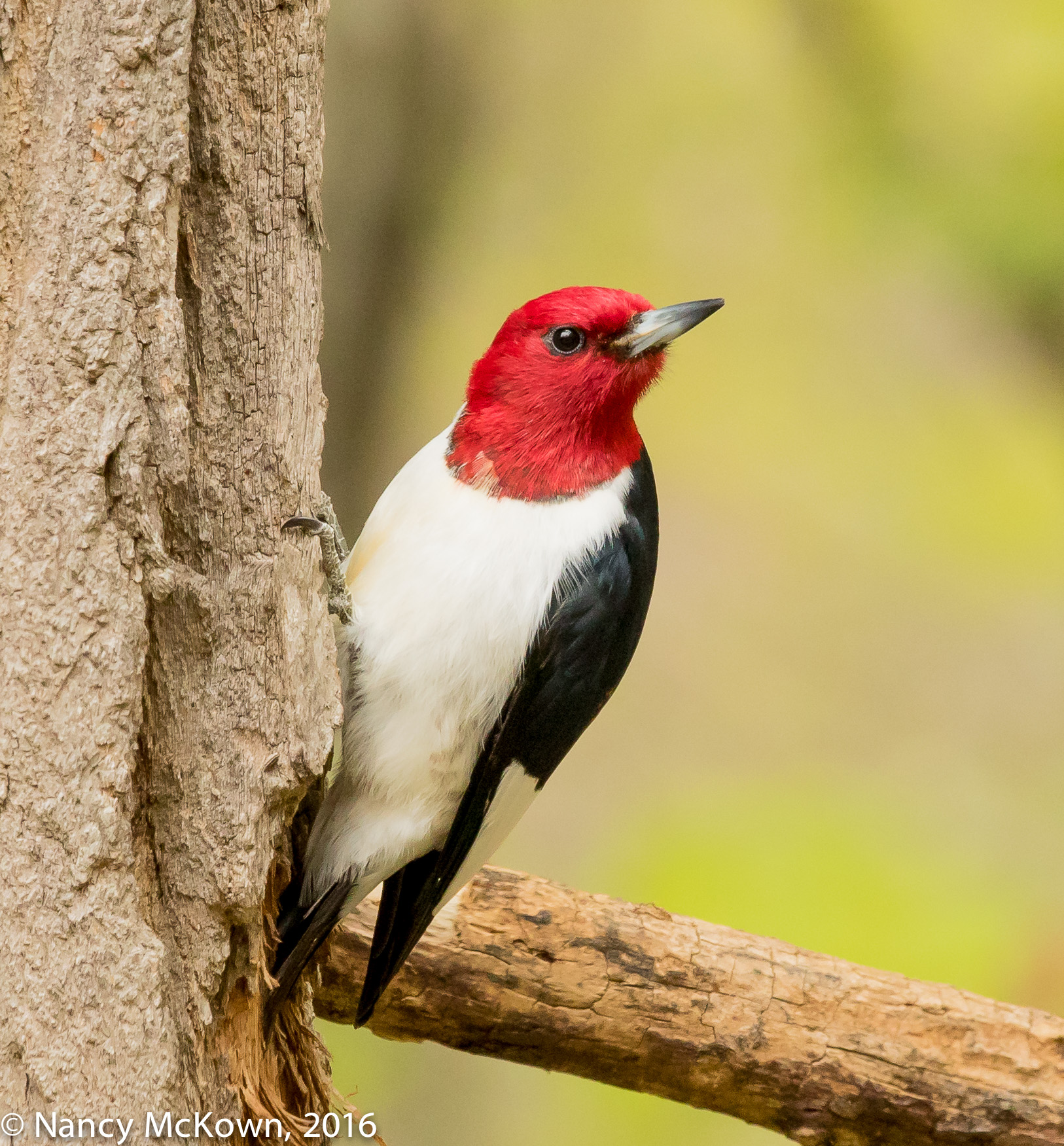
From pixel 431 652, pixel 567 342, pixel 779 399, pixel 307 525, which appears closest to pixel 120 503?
pixel 307 525

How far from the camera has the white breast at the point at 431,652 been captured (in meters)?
1.62

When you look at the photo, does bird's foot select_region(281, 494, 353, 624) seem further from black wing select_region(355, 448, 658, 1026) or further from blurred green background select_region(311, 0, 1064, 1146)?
blurred green background select_region(311, 0, 1064, 1146)

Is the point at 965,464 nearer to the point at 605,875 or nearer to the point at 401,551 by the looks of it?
the point at 605,875

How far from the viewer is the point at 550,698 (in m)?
1.66

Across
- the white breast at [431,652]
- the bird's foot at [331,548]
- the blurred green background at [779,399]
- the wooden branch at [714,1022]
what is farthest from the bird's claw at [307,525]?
the blurred green background at [779,399]

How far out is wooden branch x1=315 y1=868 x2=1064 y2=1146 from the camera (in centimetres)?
194

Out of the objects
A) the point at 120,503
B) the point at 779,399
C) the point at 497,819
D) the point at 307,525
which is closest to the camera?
the point at 120,503

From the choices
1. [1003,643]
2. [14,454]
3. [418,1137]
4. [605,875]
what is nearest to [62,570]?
[14,454]

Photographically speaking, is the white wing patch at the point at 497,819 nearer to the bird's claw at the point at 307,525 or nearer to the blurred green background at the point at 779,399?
the bird's claw at the point at 307,525

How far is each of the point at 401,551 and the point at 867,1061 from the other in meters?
1.17

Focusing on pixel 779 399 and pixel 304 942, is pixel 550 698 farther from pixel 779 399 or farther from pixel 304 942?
pixel 779 399

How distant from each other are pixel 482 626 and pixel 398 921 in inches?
18.3

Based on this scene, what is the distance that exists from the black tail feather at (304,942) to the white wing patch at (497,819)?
146mm

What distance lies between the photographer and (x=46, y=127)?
1.23 meters
